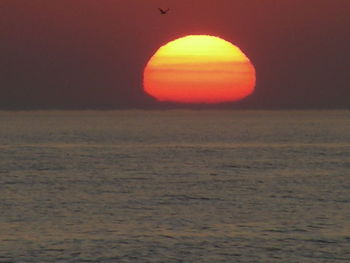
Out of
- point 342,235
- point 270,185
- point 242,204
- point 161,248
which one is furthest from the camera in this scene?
point 270,185

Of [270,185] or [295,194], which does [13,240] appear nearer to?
[295,194]

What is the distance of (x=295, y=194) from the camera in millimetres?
60188

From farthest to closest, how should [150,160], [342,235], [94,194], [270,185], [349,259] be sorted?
[150,160] → [270,185] → [94,194] → [342,235] → [349,259]

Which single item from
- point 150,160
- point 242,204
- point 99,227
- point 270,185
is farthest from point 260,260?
point 150,160

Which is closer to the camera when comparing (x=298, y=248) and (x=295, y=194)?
(x=298, y=248)

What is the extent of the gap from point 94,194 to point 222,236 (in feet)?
65.6

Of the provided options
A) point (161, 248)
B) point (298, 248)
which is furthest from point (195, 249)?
point (298, 248)

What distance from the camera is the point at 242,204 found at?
2111 inches

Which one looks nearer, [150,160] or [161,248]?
[161,248]

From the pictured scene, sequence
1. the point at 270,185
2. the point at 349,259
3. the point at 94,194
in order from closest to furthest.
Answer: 1. the point at 349,259
2. the point at 94,194
3. the point at 270,185

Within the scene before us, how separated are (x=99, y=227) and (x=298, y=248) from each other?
1063 centimetres

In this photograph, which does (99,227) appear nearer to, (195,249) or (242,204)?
(195,249)

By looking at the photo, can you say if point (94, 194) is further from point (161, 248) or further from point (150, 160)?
point (150, 160)

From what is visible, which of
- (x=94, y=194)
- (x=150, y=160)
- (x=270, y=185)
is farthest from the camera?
(x=150, y=160)
